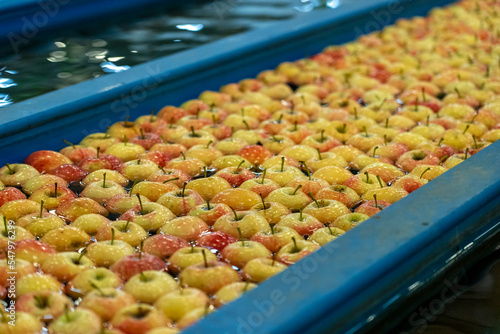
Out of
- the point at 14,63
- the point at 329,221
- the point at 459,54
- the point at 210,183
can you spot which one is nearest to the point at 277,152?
the point at 210,183

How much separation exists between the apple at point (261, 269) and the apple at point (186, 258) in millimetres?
112

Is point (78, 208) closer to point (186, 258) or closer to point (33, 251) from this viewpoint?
point (33, 251)

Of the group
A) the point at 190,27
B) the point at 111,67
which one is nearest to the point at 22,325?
the point at 111,67

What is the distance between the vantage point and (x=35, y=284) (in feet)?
5.29

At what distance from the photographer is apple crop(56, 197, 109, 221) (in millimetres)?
2045

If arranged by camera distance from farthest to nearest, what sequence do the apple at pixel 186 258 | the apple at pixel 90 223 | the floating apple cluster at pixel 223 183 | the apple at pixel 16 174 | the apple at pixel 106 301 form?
the apple at pixel 16 174
the apple at pixel 90 223
the apple at pixel 186 258
the floating apple cluster at pixel 223 183
the apple at pixel 106 301

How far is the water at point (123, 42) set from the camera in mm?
3398

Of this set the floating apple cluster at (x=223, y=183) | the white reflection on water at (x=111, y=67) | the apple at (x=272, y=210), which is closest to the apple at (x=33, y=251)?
the floating apple cluster at (x=223, y=183)

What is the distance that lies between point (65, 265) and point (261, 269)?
51 centimetres

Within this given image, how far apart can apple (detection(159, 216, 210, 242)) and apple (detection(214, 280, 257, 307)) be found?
A: 1.14 ft

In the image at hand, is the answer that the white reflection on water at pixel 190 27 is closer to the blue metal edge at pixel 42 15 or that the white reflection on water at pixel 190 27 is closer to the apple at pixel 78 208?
the blue metal edge at pixel 42 15

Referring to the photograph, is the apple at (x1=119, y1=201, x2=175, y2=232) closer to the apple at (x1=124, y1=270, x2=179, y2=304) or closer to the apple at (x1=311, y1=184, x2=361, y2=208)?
the apple at (x1=124, y1=270, x2=179, y2=304)

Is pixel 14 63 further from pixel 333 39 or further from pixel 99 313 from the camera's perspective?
pixel 99 313

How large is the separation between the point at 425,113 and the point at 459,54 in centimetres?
101
